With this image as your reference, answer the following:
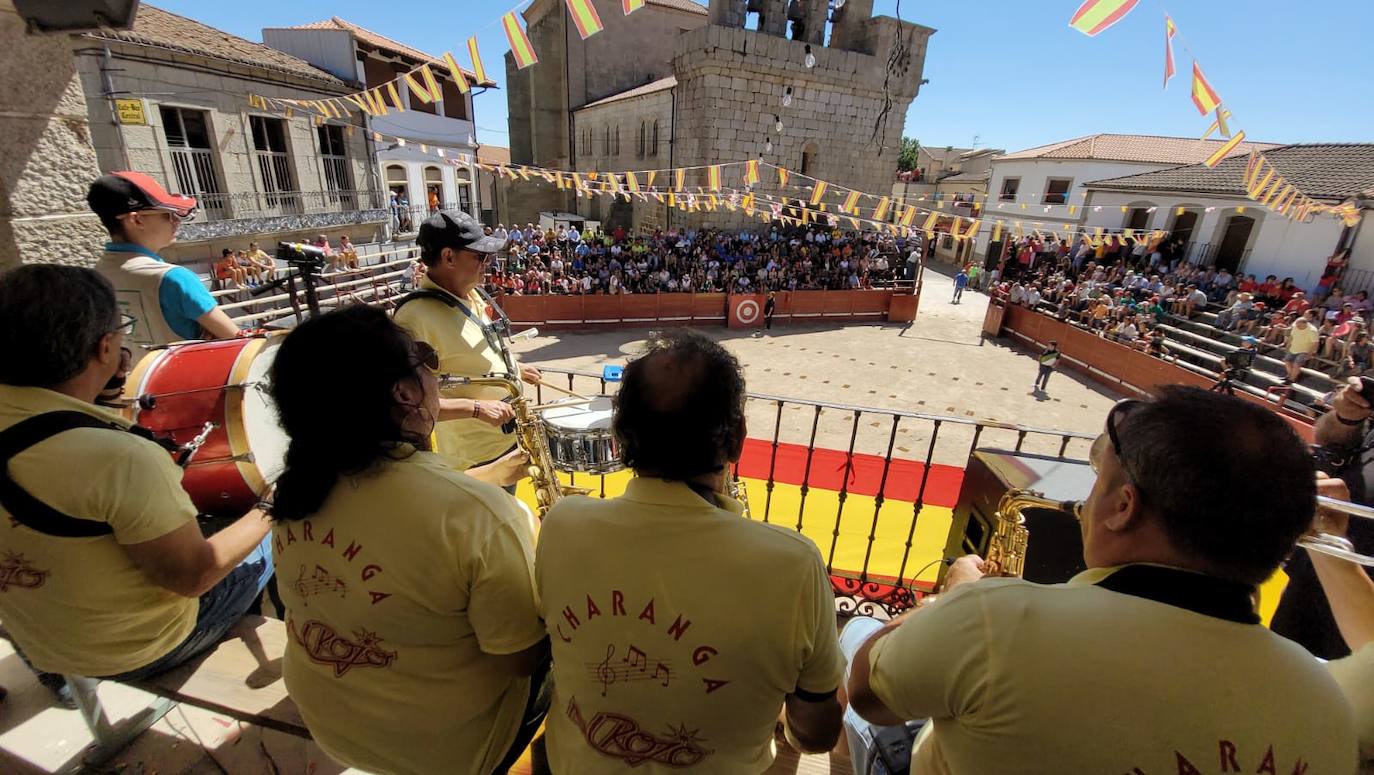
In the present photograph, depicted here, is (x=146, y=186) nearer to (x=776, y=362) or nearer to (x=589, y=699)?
(x=589, y=699)

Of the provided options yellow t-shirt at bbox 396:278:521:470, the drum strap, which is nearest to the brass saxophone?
yellow t-shirt at bbox 396:278:521:470

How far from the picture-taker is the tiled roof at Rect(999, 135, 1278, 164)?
25578 millimetres

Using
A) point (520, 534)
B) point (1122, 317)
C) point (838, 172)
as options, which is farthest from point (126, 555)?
point (838, 172)

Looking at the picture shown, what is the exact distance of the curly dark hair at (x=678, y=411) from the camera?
1.24 m

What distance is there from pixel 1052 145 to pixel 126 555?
37304 millimetres

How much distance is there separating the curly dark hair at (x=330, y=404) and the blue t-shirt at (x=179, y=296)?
2.03 metres

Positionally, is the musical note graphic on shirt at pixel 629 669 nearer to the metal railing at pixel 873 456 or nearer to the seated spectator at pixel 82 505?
the metal railing at pixel 873 456

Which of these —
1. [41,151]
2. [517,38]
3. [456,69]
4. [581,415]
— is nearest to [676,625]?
[581,415]

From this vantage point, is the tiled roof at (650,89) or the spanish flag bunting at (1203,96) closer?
the spanish flag bunting at (1203,96)

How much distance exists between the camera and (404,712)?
1.40 m

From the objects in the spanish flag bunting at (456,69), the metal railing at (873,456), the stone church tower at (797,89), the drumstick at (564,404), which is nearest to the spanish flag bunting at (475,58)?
the spanish flag bunting at (456,69)

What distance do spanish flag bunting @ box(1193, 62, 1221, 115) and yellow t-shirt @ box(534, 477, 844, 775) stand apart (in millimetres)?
9328

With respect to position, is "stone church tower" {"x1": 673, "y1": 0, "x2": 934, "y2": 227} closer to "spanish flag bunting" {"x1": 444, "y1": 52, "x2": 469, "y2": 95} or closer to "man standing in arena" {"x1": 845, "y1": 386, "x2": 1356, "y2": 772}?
"spanish flag bunting" {"x1": 444, "y1": 52, "x2": 469, "y2": 95}

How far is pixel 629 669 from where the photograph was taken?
1232 millimetres
